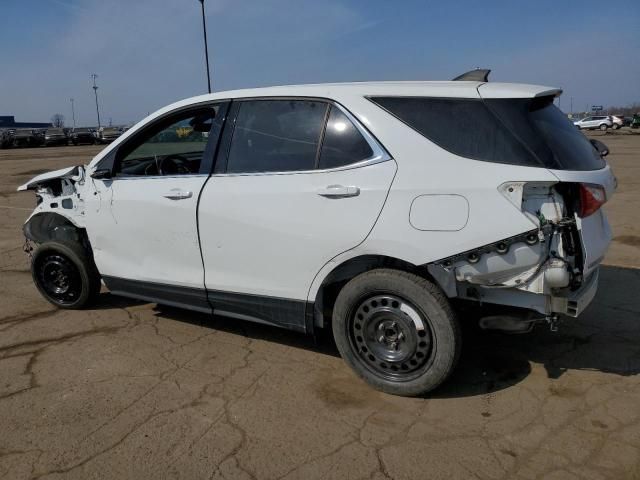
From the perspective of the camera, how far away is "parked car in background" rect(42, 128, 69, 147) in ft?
146

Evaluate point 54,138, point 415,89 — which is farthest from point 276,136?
point 54,138

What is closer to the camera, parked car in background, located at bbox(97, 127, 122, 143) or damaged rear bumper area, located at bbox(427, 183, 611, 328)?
damaged rear bumper area, located at bbox(427, 183, 611, 328)

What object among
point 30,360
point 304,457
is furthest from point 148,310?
point 304,457

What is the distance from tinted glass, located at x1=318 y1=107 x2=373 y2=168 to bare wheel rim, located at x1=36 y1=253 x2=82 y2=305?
270 cm

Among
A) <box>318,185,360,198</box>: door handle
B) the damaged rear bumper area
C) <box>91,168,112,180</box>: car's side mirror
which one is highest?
<box>91,168,112,180</box>: car's side mirror

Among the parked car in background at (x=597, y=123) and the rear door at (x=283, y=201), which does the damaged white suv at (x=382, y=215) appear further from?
the parked car in background at (x=597, y=123)

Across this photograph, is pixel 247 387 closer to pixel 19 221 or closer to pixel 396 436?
pixel 396 436

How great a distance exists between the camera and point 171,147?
454 cm

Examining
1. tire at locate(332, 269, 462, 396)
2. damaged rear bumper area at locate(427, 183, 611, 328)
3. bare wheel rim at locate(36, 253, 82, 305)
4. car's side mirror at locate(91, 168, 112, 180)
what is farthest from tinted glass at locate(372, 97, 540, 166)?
bare wheel rim at locate(36, 253, 82, 305)

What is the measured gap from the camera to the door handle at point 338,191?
3209 millimetres

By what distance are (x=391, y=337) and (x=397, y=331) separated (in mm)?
58

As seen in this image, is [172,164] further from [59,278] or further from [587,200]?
[587,200]

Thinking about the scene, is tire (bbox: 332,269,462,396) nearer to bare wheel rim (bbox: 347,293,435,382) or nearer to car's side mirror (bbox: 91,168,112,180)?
bare wheel rim (bbox: 347,293,435,382)

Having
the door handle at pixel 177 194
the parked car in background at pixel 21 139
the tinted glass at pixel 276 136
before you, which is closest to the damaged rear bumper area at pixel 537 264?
the tinted glass at pixel 276 136
